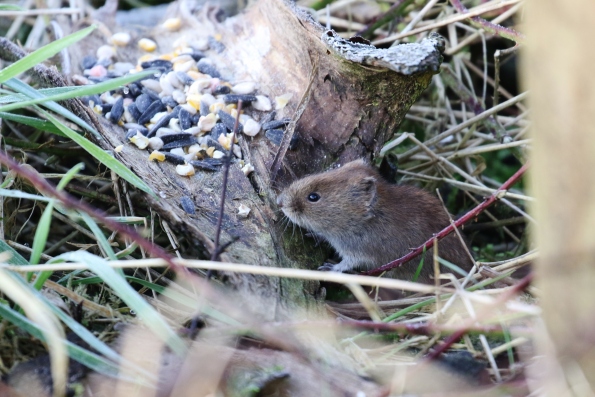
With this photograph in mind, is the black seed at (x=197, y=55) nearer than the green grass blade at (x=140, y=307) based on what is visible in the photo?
No

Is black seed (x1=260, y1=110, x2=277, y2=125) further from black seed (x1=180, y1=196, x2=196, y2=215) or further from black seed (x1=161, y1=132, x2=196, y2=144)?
black seed (x1=180, y1=196, x2=196, y2=215)

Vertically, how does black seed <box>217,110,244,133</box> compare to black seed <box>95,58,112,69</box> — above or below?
above

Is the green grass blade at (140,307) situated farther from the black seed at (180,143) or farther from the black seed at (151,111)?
the black seed at (151,111)

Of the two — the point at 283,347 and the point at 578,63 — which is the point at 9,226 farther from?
the point at 578,63

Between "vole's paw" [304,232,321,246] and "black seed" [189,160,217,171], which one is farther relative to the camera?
"vole's paw" [304,232,321,246]

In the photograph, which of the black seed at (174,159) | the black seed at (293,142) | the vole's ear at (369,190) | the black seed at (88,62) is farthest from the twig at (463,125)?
the black seed at (88,62)

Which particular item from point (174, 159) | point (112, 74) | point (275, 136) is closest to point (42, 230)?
point (174, 159)

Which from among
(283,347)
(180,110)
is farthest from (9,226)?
(283,347)

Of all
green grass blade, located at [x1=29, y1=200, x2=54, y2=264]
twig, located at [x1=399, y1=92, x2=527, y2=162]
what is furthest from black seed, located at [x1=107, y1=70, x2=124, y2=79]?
twig, located at [x1=399, y1=92, x2=527, y2=162]
